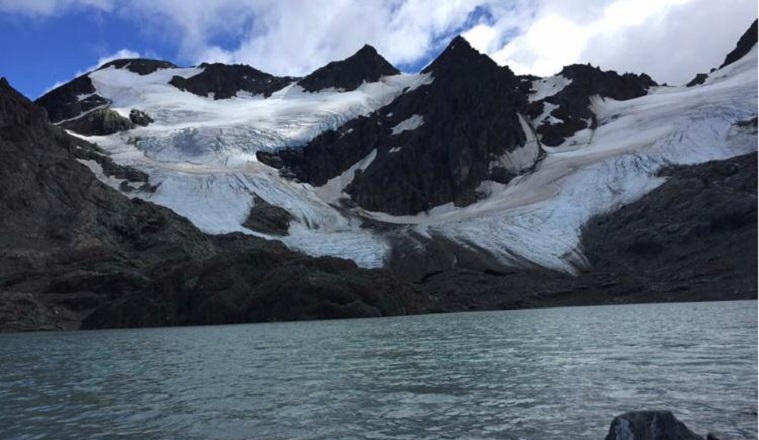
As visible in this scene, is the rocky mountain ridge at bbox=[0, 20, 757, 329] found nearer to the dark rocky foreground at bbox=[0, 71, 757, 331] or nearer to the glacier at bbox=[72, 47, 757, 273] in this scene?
the dark rocky foreground at bbox=[0, 71, 757, 331]

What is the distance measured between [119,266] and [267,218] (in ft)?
162

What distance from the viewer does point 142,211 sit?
14000cm

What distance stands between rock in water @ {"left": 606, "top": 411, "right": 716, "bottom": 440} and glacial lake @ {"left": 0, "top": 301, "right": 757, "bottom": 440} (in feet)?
10.2

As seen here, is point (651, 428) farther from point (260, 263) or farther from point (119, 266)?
point (119, 266)

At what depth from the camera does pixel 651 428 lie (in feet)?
39.7

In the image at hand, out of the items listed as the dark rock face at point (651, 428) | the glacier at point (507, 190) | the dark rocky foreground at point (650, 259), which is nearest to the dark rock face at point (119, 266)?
the glacier at point (507, 190)

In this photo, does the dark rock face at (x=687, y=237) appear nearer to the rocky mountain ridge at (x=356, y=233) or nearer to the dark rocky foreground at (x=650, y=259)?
the dark rocky foreground at (x=650, y=259)

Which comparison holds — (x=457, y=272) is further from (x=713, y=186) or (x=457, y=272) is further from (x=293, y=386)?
(x=293, y=386)

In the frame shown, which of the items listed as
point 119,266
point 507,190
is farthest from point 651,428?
point 507,190

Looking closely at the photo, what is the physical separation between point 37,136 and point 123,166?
126 ft

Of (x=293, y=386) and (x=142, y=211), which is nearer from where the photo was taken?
(x=293, y=386)

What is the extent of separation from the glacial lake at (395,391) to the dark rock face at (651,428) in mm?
3114

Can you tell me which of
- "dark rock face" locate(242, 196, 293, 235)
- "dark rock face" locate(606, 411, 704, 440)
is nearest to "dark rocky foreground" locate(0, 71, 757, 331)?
"dark rock face" locate(242, 196, 293, 235)

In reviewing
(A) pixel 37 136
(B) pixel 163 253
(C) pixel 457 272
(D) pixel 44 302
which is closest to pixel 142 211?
(B) pixel 163 253
